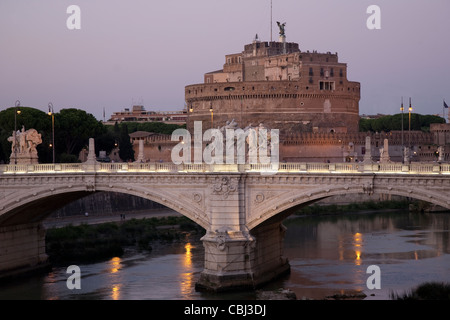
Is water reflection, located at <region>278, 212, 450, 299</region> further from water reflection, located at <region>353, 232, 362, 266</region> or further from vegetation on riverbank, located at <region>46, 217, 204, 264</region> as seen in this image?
vegetation on riverbank, located at <region>46, 217, 204, 264</region>

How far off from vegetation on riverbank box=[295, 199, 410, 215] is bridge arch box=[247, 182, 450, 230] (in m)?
34.5

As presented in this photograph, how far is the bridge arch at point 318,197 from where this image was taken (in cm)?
3262

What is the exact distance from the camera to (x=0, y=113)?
67.8m

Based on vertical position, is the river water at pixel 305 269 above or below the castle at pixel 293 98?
below

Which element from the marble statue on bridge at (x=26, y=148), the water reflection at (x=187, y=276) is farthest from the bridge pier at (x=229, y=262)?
the marble statue on bridge at (x=26, y=148)

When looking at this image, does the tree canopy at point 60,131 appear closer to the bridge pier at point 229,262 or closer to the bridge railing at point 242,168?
the bridge railing at point 242,168

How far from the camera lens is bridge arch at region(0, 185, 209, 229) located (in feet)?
126

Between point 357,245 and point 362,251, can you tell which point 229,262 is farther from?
point 357,245

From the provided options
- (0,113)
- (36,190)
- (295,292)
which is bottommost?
(295,292)

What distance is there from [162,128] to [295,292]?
287 ft

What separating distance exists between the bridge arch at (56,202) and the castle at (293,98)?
4367cm

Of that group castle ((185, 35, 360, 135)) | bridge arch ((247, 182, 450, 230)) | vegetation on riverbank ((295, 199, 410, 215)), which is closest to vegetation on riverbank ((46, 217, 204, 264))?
bridge arch ((247, 182, 450, 230))
